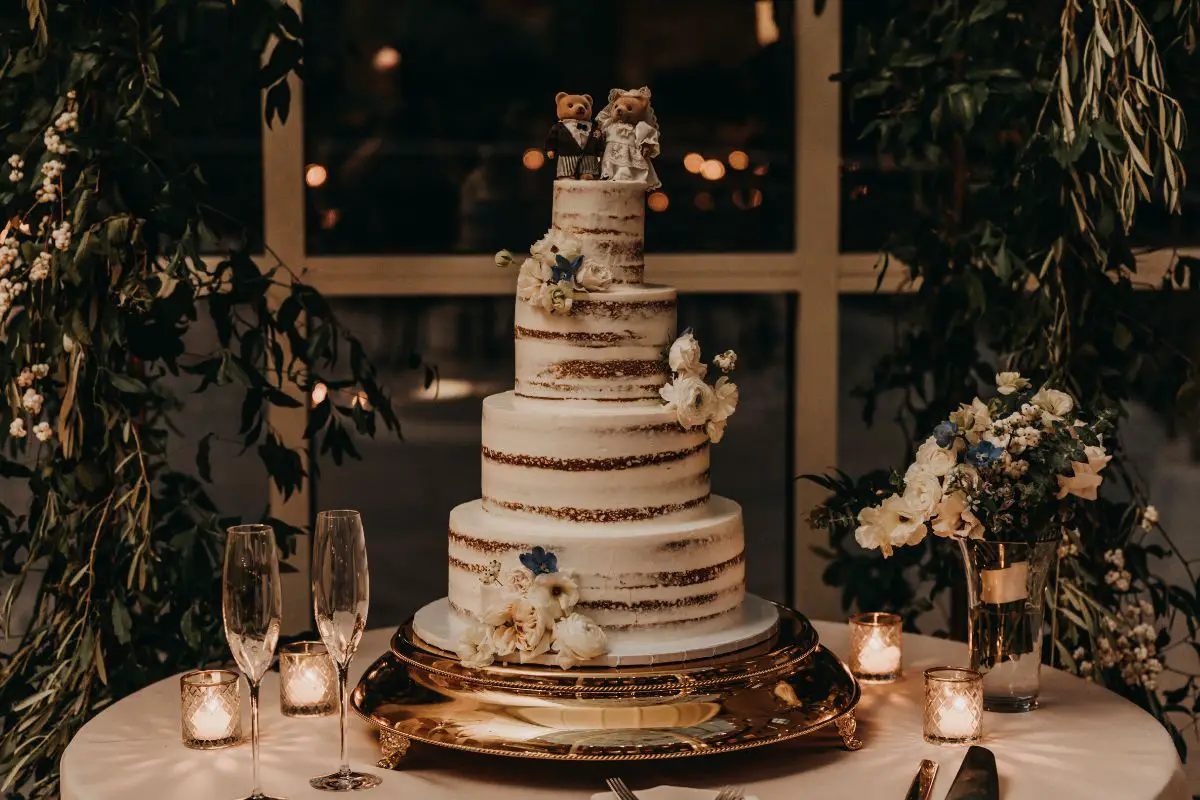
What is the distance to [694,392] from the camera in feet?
7.09

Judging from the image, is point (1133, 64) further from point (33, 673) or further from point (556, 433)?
point (33, 673)

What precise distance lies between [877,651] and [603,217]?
859mm

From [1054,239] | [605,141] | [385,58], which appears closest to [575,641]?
[605,141]

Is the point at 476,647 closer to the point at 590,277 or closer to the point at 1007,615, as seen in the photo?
A: the point at 590,277

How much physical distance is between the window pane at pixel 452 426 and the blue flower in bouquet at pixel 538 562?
105 centimetres

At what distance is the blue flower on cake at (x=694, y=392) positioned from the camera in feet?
7.12

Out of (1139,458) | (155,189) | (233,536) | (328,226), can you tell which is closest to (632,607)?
(233,536)

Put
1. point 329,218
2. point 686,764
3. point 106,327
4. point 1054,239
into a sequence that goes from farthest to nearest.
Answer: point 329,218, point 1054,239, point 106,327, point 686,764

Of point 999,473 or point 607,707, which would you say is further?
point 999,473

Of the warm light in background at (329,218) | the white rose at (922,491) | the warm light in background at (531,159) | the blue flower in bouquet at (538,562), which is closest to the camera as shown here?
the blue flower in bouquet at (538,562)

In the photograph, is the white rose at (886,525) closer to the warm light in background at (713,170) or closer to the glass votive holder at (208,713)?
the glass votive holder at (208,713)

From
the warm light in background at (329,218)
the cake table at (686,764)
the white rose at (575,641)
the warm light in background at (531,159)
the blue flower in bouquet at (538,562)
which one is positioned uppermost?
the warm light in background at (531,159)

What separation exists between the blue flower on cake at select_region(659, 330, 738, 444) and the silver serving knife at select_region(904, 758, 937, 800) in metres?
0.53

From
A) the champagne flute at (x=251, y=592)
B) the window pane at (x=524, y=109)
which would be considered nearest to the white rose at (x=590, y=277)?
the champagne flute at (x=251, y=592)
